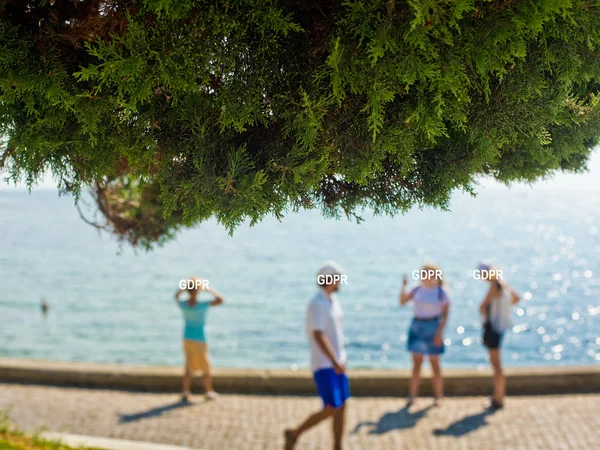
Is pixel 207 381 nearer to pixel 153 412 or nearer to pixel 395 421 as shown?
pixel 153 412

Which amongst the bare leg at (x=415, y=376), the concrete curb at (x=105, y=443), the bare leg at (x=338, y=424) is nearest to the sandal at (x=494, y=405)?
the bare leg at (x=415, y=376)

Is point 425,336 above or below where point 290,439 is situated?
above

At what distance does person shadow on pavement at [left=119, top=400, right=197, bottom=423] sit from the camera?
8.24m

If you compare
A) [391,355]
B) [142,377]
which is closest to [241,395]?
[142,377]

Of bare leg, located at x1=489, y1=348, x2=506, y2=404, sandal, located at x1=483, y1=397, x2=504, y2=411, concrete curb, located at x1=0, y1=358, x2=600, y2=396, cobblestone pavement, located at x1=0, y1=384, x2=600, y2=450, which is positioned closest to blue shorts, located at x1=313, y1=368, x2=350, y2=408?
cobblestone pavement, located at x1=0, y1=384, x2=600, y2=450

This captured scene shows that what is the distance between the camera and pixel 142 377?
31.2 ft

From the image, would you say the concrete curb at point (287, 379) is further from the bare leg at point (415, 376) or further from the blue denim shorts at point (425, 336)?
the blue denim shorts at point (425, 336)

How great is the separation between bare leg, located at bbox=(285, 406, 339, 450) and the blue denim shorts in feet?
7.64

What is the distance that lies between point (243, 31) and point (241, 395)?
7650mm

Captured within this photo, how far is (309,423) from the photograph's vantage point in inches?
255

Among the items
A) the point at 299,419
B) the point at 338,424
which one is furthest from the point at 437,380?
the point at 338,424

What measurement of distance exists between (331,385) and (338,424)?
47 cm

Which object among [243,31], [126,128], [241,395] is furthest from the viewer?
[241,395]

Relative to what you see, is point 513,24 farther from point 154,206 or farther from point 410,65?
point 154,206
